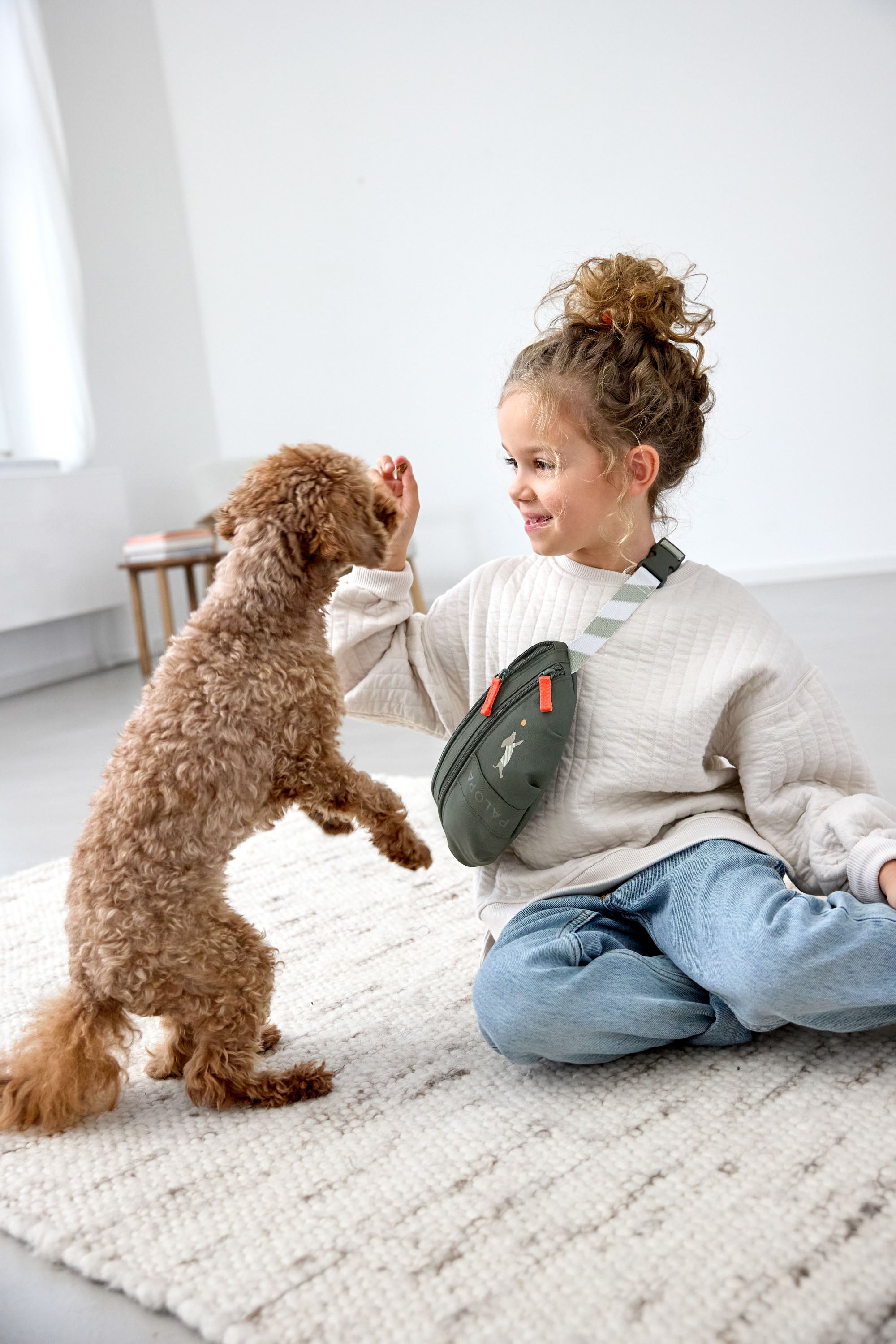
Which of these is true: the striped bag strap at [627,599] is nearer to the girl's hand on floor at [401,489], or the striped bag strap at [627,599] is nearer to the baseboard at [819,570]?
the girl's hand on floor at [401,489]

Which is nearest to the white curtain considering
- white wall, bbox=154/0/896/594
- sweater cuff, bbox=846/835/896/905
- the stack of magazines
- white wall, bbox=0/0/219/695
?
white wall, bbox=0/0/219/695

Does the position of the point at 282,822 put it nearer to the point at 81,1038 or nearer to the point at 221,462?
the point at 81,1038

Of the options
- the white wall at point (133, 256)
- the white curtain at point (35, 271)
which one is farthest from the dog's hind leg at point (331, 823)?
the white wall at point (133, 256)

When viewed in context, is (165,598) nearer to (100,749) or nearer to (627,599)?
(100,749)

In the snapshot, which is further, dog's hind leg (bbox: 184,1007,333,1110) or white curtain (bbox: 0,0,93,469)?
white curtain (bbox: 0,0,93,469)

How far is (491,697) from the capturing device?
1184 millimetres

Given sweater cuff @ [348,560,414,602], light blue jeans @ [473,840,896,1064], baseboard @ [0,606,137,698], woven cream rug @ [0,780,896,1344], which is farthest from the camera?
baseboard @ [0,606,137,698]

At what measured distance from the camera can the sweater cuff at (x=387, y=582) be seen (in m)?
1.28

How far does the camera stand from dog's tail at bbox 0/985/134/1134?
3.38 feet

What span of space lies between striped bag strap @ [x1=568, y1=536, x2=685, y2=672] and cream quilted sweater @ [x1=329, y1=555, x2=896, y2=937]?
0.04 feet

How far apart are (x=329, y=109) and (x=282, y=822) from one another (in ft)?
15.4

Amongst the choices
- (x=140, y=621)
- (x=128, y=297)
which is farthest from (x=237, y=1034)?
(x=128, y=297)

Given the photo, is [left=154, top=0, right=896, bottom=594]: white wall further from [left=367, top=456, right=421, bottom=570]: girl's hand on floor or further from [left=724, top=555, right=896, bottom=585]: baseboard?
[left=367, top=456, right=421, bottom=570]: girl's hand on floor

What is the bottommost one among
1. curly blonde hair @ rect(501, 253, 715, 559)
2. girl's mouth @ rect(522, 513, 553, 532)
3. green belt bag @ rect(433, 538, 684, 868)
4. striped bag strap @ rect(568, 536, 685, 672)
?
green belt bag @ rect(433, 538, 684, 868)
